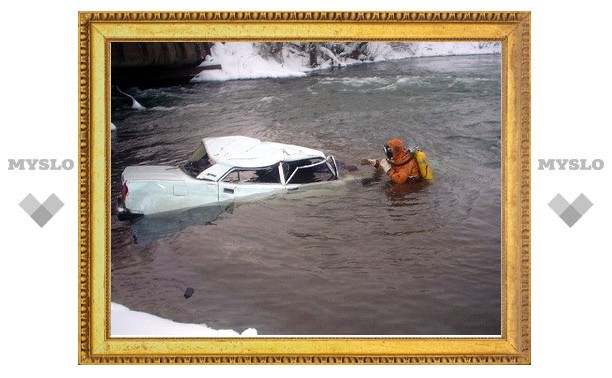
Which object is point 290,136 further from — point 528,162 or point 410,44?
point 528,162

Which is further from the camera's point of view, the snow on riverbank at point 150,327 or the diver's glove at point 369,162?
the diver's glove at point 369,162

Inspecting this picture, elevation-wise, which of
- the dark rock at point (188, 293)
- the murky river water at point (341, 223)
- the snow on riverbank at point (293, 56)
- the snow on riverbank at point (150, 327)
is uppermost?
the snow on riverbank at point (293, 56)

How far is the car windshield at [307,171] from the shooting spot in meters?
3.51

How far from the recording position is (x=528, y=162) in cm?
344

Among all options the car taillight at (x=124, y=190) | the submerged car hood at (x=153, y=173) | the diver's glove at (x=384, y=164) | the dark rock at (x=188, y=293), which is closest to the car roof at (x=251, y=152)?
the submerged car hood at (x=153, y=173)

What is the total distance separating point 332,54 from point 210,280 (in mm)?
1305

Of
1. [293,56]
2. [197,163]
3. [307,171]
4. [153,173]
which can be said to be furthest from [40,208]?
[293,56]

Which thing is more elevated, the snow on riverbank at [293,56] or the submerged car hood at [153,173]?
the snow on riverbank at [293,56]

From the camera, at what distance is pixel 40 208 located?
3414mm

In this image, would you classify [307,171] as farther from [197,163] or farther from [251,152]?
[197,163]

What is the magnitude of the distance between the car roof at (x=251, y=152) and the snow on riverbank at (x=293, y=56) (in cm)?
34

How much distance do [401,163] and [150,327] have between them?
1.51 meters
